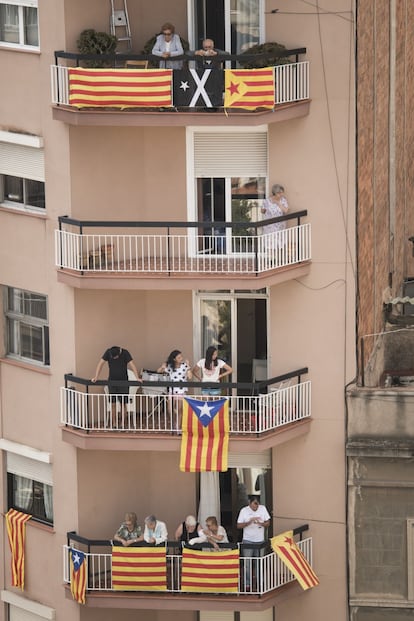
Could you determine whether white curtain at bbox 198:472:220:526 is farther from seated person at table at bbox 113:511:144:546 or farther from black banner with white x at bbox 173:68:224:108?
black banner with white x at bbox 173:68:224:108

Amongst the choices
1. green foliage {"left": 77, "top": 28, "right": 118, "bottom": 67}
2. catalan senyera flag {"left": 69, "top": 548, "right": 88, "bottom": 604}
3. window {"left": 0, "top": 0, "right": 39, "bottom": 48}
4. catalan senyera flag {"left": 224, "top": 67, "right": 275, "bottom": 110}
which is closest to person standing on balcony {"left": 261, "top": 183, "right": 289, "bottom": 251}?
catalan senyera flag {"left": 224, "top": 67, "right": 275, "bottom": 110}

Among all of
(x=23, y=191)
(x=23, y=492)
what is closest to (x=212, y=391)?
(x=23, y=492)

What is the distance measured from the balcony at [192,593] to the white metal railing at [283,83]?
834cm

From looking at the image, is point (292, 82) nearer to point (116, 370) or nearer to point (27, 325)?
point (116, 370)

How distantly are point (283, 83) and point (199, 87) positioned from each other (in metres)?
1.55

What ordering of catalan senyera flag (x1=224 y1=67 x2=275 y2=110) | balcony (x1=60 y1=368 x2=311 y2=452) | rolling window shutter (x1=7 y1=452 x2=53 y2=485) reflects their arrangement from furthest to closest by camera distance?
A: rolling window shutter (x1=7 y1=452 x2=53 y2=485) < balcony (x1=60 y1=368 x2=311 y2=452) < catalan senyera flag (x1=224 y1=67 x2=275 y2=110)

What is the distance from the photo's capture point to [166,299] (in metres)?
40.8

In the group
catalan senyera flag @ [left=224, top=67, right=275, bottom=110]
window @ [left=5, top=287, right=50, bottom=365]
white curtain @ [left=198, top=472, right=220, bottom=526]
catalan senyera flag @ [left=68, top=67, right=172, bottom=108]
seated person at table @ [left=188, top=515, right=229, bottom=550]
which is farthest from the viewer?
white curtain @ [left=198, top=472, right=220, bottom=526]

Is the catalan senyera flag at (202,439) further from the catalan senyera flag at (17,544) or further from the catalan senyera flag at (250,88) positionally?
the catalan senyera flag at (250,88)

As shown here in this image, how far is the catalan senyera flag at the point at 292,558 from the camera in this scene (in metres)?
39.5

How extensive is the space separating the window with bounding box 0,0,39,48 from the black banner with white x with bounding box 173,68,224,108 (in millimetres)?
2970

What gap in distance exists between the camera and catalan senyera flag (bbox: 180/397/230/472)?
1540 inches

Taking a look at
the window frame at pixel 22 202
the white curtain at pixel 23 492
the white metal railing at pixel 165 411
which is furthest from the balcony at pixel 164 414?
the window frame at pixel 22 202

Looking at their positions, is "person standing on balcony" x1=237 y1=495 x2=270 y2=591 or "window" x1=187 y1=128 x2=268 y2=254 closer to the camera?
"window" x1=187 y1=128 x2=268 y2=254
